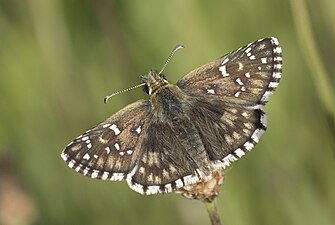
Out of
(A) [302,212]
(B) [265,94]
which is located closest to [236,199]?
(A) [302,212]

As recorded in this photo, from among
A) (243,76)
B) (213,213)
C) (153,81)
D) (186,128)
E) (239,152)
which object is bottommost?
(213,213)

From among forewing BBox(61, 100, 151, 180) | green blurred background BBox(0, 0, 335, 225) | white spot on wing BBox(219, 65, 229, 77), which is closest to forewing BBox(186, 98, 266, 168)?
white spot on wing BBox(219, 65, 229, 77)

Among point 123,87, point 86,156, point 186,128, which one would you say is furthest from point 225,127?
point 123,87

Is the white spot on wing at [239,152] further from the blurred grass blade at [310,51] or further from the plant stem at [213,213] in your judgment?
the blurred grass blade at [310,51]

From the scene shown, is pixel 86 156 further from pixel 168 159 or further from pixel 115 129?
pixel 168 159

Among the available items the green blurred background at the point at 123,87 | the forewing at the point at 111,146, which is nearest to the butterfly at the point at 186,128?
the forewing at the point at 111,146

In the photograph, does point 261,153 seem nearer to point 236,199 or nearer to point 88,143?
point 236,199

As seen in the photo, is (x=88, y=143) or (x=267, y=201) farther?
(x=267, y=201)

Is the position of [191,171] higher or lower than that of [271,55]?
lower
